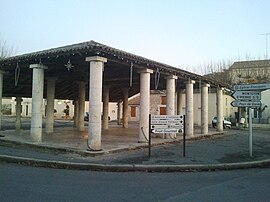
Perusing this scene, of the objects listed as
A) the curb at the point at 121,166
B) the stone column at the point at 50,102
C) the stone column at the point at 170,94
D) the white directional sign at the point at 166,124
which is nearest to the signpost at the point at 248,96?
the white directional sign at the point at 166,124

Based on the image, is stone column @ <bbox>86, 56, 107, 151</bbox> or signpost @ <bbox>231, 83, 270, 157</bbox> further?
signpost @ <bbox>231, 83, 270, 157</bbox>

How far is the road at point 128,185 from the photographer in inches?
257

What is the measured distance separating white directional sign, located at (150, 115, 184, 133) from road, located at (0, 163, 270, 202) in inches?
115

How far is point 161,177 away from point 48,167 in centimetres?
382

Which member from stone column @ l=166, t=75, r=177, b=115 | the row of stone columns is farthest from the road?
stone column @ l=166, t=75, r=177, b=115

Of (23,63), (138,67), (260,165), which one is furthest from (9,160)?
(260,165)

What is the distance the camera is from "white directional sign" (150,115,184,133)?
1259 cm

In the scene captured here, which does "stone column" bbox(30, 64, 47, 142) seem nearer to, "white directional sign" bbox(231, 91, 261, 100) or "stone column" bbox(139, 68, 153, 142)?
"stone column" bbox(139, 68, 153, 142)

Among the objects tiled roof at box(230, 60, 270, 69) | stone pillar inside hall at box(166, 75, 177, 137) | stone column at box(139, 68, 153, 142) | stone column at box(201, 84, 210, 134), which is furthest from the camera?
tiled roof at box(230, 60, 270, 69)

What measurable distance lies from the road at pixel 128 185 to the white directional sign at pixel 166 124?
9.58 ft

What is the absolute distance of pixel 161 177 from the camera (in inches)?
363

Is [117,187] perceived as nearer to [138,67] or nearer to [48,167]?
[48,167]

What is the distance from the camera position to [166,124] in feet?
41.9

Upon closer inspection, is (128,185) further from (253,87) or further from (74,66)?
(74,66)
